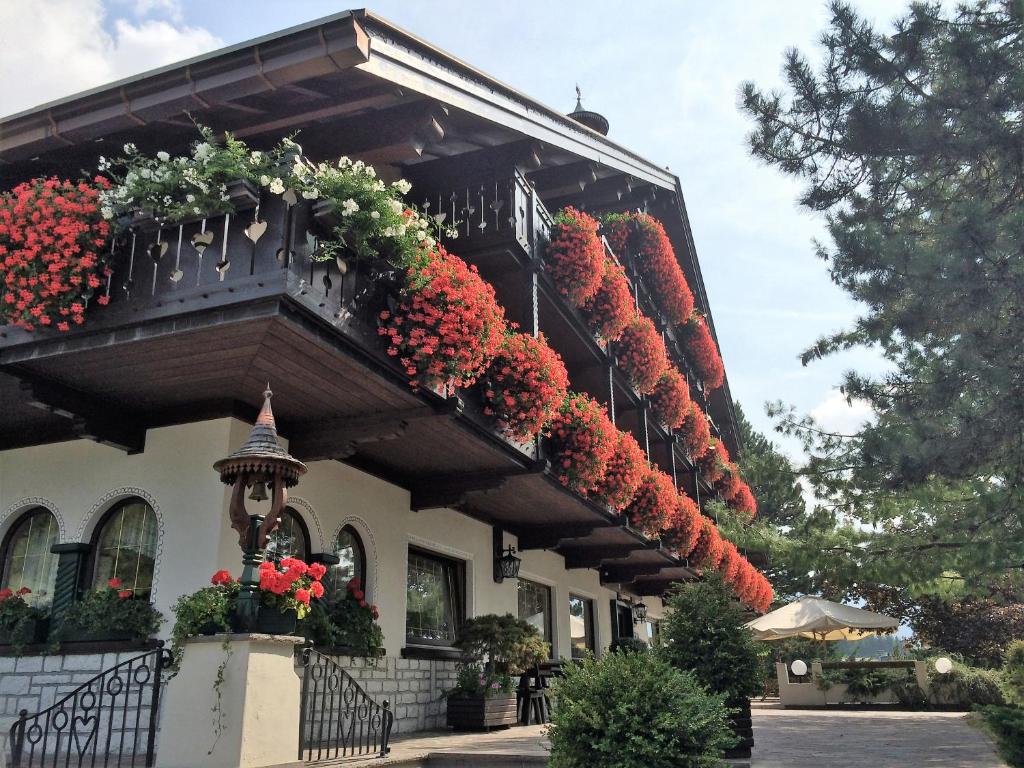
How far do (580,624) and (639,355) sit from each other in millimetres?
6433

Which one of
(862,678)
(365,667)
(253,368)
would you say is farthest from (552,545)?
(862,678)

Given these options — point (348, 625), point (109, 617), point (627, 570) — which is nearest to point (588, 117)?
point (627, 570)

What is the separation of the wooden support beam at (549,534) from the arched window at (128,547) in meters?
6.77

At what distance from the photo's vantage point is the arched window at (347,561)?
385 inches

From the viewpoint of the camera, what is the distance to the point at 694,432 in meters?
20.3

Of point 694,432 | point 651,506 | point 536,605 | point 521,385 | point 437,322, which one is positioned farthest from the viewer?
point 694,432

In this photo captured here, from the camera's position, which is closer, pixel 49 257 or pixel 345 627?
pixel 49 257

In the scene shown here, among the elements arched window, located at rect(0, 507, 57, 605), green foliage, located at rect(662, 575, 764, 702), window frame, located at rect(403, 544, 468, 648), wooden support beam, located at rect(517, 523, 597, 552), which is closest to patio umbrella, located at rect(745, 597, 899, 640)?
wooden support beam, located at rect(517, 523, 597, 552)

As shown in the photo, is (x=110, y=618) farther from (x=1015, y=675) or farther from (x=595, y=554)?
(x=1015, y=675)

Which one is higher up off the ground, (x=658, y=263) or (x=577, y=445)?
(x=658, y=263)

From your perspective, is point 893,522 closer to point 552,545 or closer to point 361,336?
point 552,545

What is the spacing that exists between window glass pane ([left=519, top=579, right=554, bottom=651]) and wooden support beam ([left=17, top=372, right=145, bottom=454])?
8.05 metres

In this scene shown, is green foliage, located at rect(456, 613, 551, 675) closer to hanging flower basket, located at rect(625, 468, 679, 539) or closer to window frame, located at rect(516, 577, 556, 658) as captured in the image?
hanging flower basket, located at rect(625, 468, 679, 539)

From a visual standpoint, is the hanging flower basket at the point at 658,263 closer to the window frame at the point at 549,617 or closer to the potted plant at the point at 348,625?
the window frame at the point at 549,617
